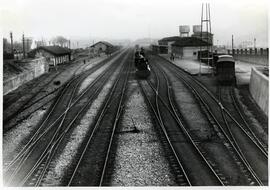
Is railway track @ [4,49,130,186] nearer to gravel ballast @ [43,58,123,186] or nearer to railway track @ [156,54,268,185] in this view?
gravel ballast @ [43,58,123,186]

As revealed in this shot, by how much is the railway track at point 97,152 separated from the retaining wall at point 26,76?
904 cm

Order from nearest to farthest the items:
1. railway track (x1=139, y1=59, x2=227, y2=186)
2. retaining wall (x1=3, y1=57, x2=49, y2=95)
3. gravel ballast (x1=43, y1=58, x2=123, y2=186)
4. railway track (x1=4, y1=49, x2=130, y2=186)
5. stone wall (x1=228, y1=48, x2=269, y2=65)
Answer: railway track (x1=139, y1=59, x2=227, y2=186)
gravel ballast (x1=43, y1=58, x2=123, y2=186)
railway track (x1=4, y1=49, x2=130, y2=186)
retaining wall (x1=3, y1=57, x2=49, y2=95)
stone wall (x1=228, y1=48, x2=269, y2=65)

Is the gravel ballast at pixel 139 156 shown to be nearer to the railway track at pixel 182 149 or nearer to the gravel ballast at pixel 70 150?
the railway track at pixel 182 149

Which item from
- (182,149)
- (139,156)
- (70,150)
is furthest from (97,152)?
(182,149)

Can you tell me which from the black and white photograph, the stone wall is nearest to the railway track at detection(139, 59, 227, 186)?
the black and white photograph

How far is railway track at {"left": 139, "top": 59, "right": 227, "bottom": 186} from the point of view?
10.5m

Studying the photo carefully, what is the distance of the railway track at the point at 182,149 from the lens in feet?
34.5

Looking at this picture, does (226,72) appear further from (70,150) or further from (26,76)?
(26,76)

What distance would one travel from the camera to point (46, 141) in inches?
578

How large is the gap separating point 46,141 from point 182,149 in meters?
6.02

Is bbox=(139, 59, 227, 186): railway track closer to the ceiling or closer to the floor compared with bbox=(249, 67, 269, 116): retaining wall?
closer to the floor

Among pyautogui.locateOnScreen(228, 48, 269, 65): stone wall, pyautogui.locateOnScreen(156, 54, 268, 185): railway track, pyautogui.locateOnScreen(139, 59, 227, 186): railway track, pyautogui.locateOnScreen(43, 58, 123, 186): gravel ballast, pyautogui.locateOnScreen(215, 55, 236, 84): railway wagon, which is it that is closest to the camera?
pyautogui.locateOnScreen(139, 59, 227, 186): railway track

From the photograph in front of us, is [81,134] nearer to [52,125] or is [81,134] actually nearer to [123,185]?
[52,125]

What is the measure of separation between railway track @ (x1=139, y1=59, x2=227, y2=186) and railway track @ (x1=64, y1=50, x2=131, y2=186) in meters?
2.42
